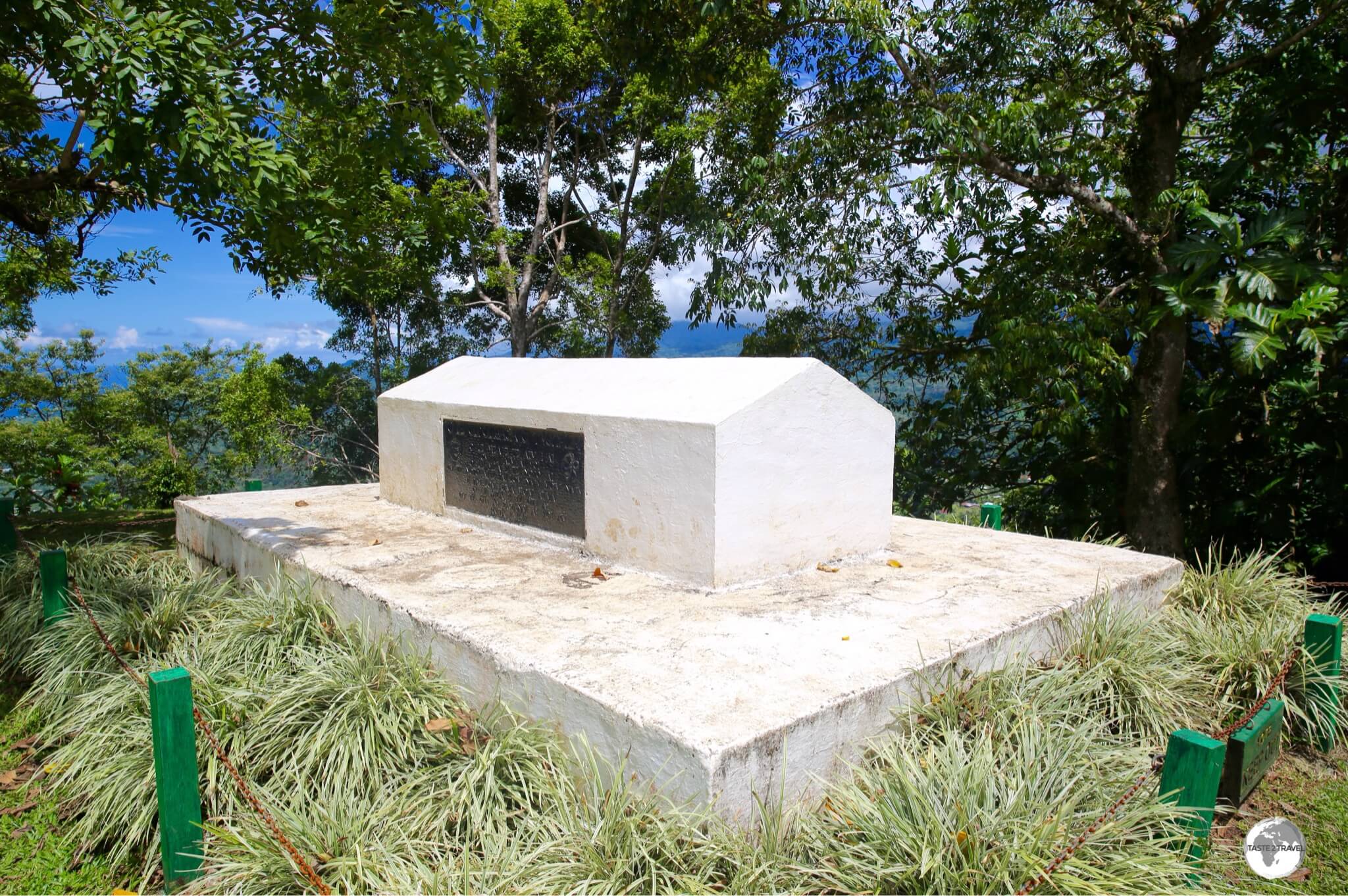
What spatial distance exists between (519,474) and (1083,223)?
21.5 ft

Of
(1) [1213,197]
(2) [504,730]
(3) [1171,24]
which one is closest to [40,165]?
(2) [504,730]

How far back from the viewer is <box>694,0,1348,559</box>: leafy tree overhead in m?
6.62

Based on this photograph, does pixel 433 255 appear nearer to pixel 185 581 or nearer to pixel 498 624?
pixel 185 581

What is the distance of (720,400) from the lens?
15.2 feet

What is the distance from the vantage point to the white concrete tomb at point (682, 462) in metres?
4.48

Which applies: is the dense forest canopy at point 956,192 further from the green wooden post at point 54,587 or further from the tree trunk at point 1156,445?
the green wooden post at point 54,587

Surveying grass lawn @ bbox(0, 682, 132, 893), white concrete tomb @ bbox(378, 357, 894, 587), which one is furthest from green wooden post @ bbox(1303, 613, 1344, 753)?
grass lawn @ bbox(0, 682, 132, 893)

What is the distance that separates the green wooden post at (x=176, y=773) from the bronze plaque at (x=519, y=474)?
104 inches

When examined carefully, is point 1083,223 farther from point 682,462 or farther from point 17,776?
point 17,776

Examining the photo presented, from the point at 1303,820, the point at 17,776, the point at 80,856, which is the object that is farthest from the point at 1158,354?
the point at 17,776

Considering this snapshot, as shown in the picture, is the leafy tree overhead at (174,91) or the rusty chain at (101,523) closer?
the leafy tree overhead at (174,91)

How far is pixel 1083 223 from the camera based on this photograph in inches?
332

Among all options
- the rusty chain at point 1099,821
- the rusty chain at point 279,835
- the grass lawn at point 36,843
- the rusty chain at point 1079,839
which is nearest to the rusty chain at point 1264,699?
the rusty chain at point 1099,821

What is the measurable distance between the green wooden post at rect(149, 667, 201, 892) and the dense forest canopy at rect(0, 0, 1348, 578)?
2822 millimetres
